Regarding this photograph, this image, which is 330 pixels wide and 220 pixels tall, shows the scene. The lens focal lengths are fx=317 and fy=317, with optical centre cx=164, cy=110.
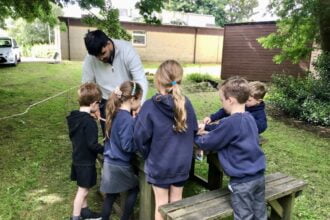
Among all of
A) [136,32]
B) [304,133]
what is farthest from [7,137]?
[136,32]

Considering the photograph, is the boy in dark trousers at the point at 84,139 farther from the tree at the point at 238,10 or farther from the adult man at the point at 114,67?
the tree at the point at 238,10

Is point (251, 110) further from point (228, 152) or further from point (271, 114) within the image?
point (271, 114)

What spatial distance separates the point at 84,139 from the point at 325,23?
7.08 meters

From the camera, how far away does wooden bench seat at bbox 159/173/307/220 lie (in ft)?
7.21

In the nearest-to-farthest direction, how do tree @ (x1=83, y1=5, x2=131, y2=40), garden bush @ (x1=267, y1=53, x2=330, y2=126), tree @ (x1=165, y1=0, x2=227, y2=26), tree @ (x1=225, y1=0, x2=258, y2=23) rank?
garden bush @ (x1=267, y1=53, x2=330, y2=126) < tree @ (x1=83, y1=5, x2=131, y2=40) < tree @ (x1=165, y1=0, x2=227, y2=26) < tree @ (x1=225, y1=0, x2=258, y2=23)

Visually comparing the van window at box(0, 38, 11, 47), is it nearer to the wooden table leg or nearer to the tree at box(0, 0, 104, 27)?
the tree at box(0, 0, 104, 27)

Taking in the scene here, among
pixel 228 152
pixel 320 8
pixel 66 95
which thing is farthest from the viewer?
pixel 66 95

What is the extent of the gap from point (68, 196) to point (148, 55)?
21.9m

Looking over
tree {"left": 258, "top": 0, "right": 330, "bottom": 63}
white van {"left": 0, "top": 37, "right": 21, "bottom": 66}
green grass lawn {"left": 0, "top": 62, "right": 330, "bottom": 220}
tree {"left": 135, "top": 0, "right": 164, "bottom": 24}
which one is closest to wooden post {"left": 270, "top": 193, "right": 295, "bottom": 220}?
green grass lawn {"left": 0, "top": 62, "right": 330, "bottom": 220}

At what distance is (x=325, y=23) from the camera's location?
7.62 meters

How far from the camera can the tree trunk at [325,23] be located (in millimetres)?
7005

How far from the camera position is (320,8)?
7.10 meters

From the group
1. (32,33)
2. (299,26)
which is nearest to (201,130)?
(299,26)

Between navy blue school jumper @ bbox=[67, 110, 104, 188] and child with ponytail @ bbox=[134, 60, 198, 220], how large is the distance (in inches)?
23.0
